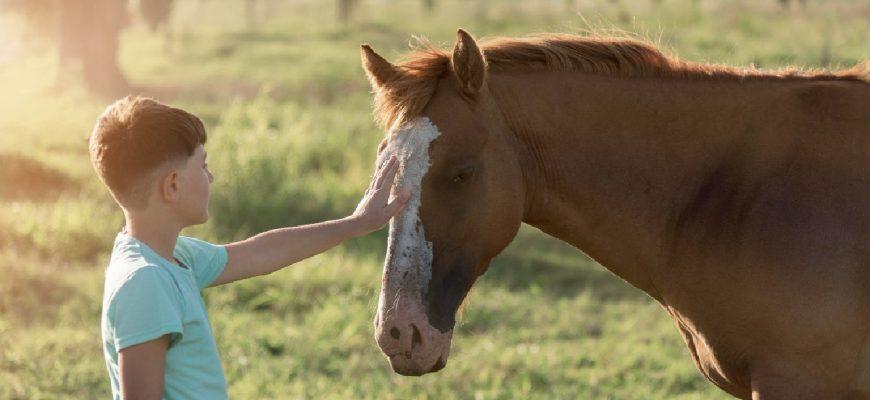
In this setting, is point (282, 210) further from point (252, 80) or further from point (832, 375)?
point (252, 80)

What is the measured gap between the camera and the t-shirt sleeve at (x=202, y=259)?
3109mm

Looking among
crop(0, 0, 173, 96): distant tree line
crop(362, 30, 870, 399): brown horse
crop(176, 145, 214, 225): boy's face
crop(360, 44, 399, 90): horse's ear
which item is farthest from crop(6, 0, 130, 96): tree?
crop(176, 145, 214, 225): boy's face

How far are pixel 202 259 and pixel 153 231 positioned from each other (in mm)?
385

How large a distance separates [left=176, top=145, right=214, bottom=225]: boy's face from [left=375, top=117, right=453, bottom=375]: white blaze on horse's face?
789mm

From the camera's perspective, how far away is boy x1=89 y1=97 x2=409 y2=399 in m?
2.57

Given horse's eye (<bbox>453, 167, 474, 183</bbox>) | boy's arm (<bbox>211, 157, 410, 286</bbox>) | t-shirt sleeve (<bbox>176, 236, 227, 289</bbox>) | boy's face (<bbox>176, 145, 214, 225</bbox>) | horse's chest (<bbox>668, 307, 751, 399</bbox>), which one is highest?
boy's face (<bbox>176, 145, 214, 225</bbox>)

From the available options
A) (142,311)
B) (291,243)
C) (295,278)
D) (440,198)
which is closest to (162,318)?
(142,311)

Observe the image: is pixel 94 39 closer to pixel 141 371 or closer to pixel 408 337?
pixel 408 337

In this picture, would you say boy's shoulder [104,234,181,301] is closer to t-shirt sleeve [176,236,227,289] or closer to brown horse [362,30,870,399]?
t-shirt sleeve [176,236,227,289]

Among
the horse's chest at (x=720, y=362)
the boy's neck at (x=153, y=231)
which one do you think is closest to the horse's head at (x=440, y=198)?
the horse's chest at (x=720, y=362)

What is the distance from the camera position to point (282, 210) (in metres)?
10.9

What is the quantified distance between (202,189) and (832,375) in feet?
6.31

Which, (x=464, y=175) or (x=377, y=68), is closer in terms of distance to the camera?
(x=464, y=175)

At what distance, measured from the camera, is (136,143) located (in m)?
2.66
